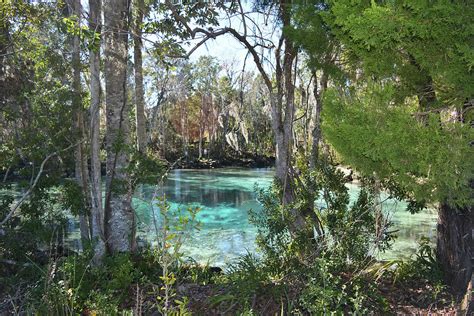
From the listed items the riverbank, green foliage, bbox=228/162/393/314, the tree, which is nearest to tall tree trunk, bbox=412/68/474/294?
the tree

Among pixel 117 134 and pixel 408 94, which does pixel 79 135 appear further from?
pixel 408 94

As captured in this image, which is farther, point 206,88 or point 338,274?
point 206,88

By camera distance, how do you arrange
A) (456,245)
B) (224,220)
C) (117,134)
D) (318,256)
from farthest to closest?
(224,220) < (117,134) < (318,256) < (456,245)

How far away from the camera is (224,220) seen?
14031 mm

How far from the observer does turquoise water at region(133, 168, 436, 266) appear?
9.25 m

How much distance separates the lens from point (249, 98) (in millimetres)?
36156

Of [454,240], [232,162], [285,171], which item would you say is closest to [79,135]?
[285,171]

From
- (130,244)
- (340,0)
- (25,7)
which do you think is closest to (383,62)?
(340,0)

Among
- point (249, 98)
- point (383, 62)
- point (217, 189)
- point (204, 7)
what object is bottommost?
point (217, 189)

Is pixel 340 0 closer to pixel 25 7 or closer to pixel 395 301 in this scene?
pixel 395 301

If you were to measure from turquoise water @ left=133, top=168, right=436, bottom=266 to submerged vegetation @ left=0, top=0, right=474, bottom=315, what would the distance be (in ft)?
1.87

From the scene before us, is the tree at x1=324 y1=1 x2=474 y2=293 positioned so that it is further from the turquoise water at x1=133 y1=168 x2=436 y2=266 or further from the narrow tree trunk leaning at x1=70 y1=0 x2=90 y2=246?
the narrow tree trunk leaning at x1=70 y1=0 x2=90 y2=246

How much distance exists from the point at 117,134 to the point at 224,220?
8816 millimetres

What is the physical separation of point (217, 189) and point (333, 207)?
54.2ft
